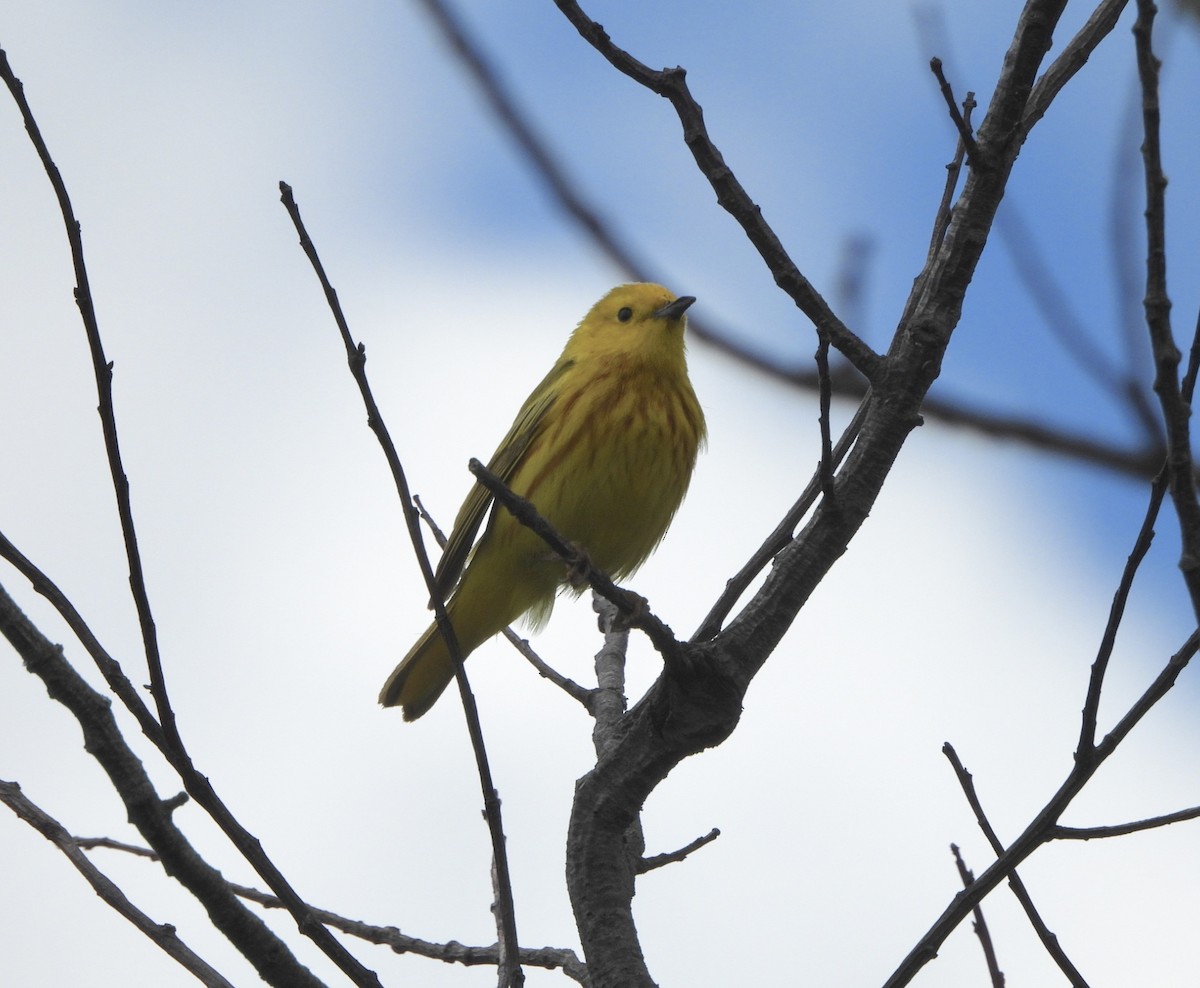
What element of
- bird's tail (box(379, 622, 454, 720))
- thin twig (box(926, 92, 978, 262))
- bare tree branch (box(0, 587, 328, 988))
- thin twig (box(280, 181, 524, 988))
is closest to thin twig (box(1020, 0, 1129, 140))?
thin twig (box(926, 92, 978, 262))

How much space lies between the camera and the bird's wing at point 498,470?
6297 mm

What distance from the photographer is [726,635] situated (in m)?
3.49

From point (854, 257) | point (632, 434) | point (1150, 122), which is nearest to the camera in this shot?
point (1150, 122)

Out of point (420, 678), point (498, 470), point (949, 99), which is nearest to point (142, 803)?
point (949, 99)

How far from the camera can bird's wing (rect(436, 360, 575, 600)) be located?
6.30 metres

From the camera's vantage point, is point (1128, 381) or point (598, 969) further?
point (598, 969)

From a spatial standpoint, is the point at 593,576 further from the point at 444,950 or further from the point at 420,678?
the point at 420,678

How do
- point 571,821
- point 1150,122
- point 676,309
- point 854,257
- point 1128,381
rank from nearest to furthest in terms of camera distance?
point 1150,122 < point 1128,381 < point 854,257 < point 571,821 < point 676,309

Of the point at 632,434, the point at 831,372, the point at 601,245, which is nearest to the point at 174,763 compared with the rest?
the point at 601,245

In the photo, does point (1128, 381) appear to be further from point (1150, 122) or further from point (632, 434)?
point (632, 434)

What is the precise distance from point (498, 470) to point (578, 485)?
2.08ft

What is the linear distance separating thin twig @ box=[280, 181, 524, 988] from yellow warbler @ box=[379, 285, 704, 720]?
9.92ft

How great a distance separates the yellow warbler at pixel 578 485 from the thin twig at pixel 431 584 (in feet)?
9.92

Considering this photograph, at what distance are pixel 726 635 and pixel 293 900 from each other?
4.04ft
